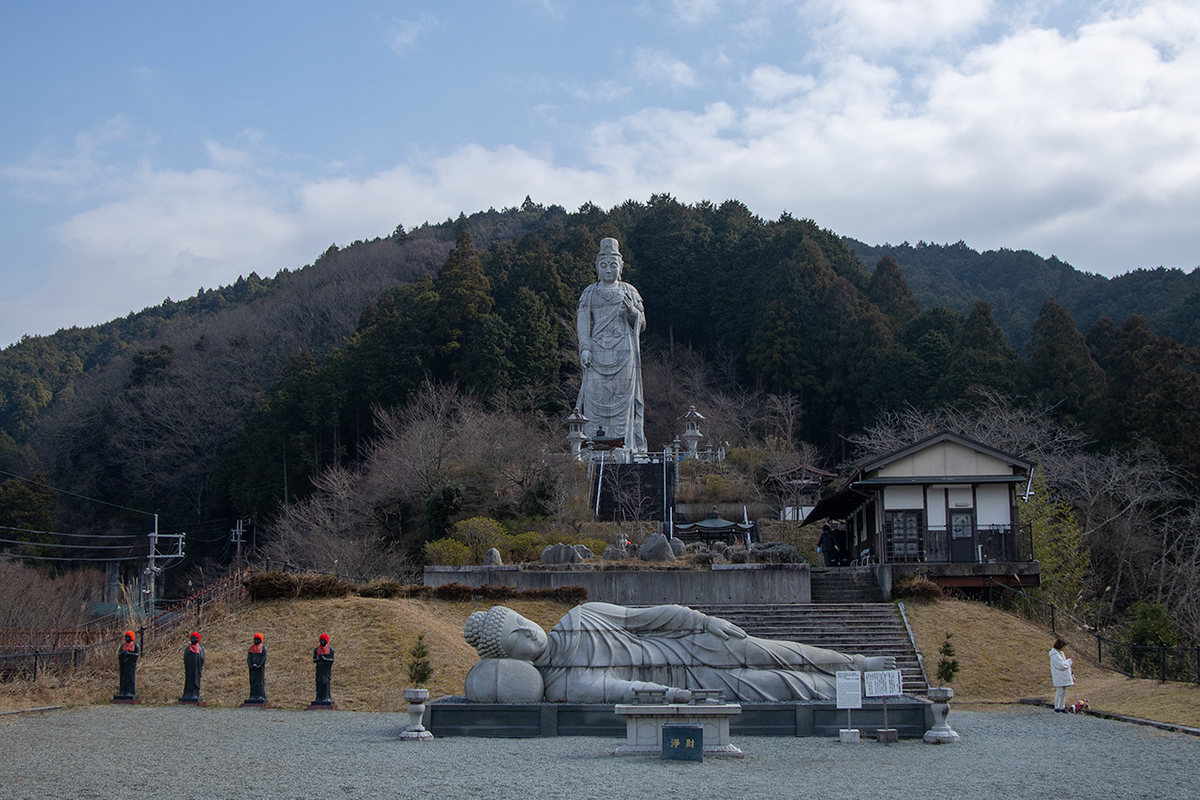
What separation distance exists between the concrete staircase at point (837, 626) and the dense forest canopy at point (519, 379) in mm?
9962

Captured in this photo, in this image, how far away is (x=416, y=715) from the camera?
10914 mm

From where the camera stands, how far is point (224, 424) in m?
46.1

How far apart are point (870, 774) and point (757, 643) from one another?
345cm

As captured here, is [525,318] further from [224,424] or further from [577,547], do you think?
[577,547]

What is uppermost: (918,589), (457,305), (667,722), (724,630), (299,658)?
(457,305)

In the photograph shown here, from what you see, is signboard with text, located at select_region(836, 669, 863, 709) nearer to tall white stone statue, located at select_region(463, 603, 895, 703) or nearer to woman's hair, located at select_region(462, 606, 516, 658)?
tall white stone statue, located at select_region(463, 603, 895, 703)

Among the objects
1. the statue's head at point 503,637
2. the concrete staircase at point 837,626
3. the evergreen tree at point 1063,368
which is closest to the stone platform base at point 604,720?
the statue's head at point 503,637

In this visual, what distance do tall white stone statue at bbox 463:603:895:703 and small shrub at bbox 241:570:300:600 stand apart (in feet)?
22.8

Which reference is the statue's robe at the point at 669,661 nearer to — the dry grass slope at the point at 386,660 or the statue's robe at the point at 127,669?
the dry grass slope at the point at 386,660

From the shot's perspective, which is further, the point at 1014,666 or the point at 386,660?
the point at 1014,666

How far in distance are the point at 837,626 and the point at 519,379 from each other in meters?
25.9

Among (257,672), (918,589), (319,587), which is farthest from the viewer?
(918,589)

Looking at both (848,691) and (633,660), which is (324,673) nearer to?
(633,660)

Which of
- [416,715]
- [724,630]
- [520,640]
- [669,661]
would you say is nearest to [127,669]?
[416,715]
